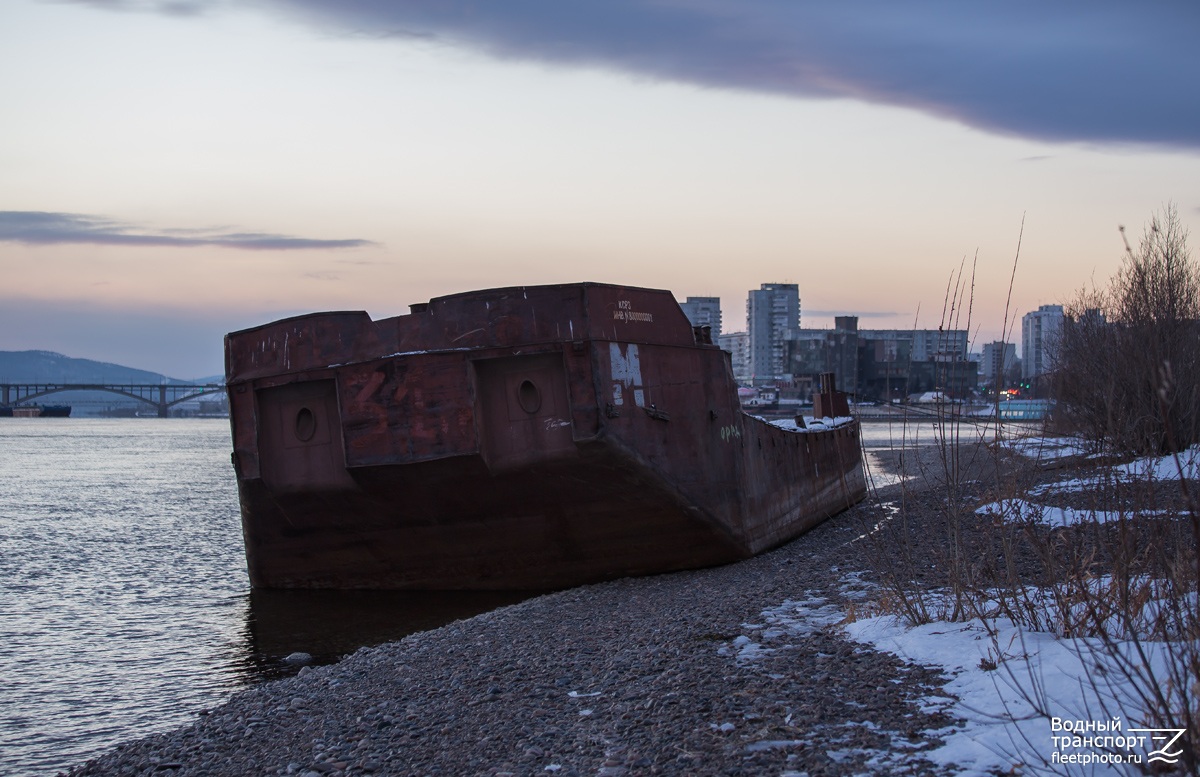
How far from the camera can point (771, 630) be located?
7.48 meters

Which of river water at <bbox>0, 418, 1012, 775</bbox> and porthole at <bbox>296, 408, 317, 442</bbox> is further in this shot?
porthole at <bbox>296, 408, 317, 442</bbox>

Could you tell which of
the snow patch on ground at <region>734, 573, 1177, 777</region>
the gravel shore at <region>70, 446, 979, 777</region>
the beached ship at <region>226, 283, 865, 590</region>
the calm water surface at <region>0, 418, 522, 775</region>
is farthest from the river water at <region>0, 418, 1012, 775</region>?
the snow patch on ground at <region>734, 573, 1177, 777</region>

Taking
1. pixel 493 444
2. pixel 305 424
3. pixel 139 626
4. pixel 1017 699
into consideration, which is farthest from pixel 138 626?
pixel 1017 699

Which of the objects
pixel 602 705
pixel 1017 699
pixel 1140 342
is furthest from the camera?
pixel 1140 342

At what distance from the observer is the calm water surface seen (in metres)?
8.50

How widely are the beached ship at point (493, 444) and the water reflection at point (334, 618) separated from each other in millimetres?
183

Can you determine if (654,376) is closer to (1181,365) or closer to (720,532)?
(720,532)

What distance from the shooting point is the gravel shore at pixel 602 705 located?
492 cm

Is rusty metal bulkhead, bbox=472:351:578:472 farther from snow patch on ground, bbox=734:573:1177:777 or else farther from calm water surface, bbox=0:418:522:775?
snow patch on ground, bbox=734:573:1177:777

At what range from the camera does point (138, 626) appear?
12.5 meters

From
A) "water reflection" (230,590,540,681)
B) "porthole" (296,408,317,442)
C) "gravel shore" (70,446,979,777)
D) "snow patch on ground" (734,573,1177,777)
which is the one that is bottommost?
"water reflection" (230,590,540,681)

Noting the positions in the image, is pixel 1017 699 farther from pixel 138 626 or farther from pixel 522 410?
pixel 138 626

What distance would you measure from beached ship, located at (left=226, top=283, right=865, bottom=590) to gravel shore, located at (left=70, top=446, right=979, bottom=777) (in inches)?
74.8

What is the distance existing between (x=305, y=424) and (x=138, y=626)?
3262mm
